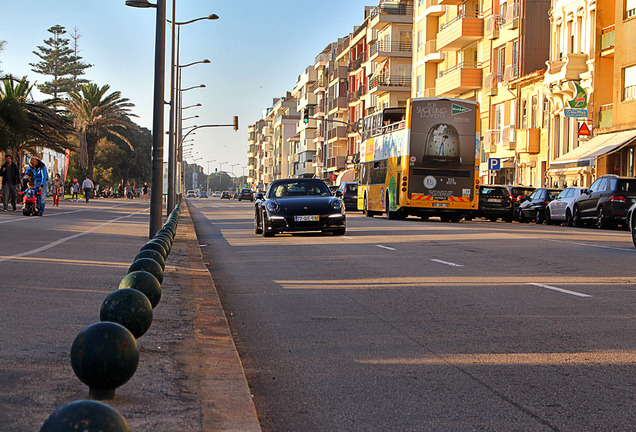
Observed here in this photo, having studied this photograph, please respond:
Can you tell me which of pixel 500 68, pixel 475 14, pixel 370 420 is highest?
pixel 475 14

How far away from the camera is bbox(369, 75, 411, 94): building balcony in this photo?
76.4 meters

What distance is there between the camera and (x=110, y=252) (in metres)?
14.3

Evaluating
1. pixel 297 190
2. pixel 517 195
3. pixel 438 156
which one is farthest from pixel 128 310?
pixel 517 195

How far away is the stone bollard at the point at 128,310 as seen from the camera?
5.11 metres

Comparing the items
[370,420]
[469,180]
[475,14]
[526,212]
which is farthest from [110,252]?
[475,14]

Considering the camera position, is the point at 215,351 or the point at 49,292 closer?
the point at 215,351

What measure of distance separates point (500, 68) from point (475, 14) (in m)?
6.15

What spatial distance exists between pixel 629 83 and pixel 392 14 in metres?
43.0

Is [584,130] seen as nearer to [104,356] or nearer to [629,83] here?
[629,83]

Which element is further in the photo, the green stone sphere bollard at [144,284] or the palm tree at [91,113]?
the palm tree at [91,113]

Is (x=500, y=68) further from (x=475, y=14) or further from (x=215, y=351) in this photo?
(x=215, y=351)

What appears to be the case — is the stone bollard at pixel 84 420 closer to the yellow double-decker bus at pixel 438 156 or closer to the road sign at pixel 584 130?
the yellow double-decker bus at pixel 438 156

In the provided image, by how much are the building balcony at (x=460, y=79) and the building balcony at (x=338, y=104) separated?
37.0 metres

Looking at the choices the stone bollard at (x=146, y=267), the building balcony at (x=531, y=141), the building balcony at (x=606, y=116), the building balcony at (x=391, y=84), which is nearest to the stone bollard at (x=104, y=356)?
the stone bollard at (x=146, y=267)
